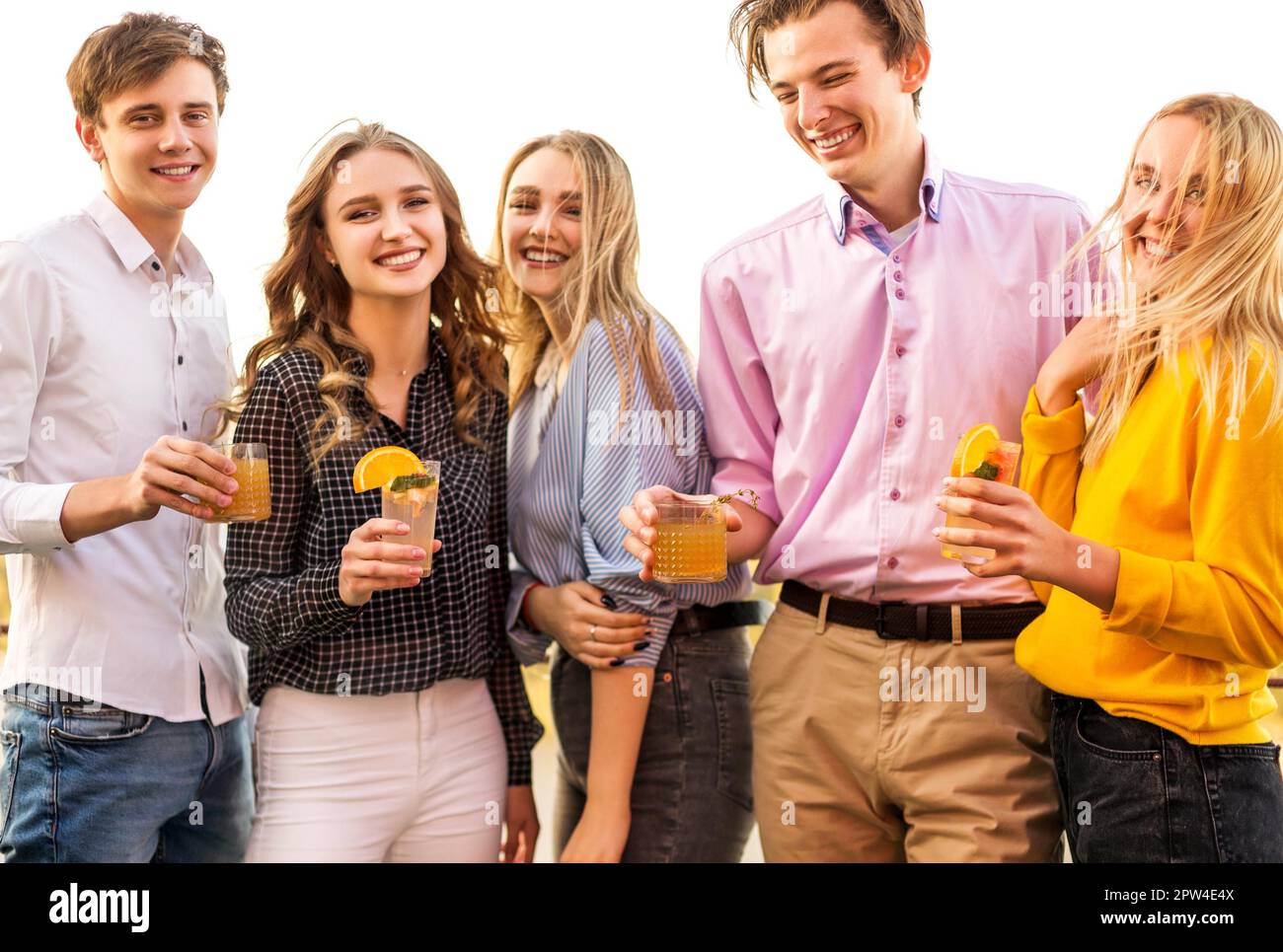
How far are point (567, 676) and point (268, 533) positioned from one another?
2.46 ft

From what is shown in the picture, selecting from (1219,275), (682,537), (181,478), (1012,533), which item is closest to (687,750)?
(682,537)

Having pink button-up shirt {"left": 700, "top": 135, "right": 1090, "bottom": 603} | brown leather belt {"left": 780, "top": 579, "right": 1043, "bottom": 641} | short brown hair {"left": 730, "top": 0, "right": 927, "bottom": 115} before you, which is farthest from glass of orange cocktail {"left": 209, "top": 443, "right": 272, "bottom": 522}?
short brown hair {"left": 730, "top": 0, "right": 927, "bottom": 115}

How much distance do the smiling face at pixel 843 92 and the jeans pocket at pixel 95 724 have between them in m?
1.88

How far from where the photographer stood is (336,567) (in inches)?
92.5

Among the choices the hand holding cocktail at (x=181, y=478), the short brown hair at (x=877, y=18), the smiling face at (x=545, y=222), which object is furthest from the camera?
the smiling face at (x=545, y=222)

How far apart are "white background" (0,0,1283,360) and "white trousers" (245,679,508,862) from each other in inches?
44.8

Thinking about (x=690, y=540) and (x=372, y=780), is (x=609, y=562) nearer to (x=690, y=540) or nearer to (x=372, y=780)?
(x=690, y=540)

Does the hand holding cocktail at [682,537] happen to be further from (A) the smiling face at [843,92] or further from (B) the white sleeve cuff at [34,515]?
(B) the white sleeve cuff at [34,515]

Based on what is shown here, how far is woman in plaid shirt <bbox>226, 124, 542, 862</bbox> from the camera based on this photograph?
239 cm

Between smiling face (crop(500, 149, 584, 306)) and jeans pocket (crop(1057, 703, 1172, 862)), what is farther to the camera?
smiling face (crop(500, 149, 584, 306))

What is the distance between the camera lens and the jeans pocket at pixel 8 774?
233cm

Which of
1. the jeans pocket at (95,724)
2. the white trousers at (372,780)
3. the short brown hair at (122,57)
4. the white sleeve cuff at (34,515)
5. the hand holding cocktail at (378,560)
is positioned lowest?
the white trousers at (372,780)

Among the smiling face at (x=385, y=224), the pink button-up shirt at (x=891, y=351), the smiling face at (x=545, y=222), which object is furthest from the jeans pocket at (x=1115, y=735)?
the smiling face at (x=385, y=224)

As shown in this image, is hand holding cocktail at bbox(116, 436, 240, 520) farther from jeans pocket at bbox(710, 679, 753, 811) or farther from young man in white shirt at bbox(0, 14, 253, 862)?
jeans pocket at bbox(710, 679, 753, 811)
